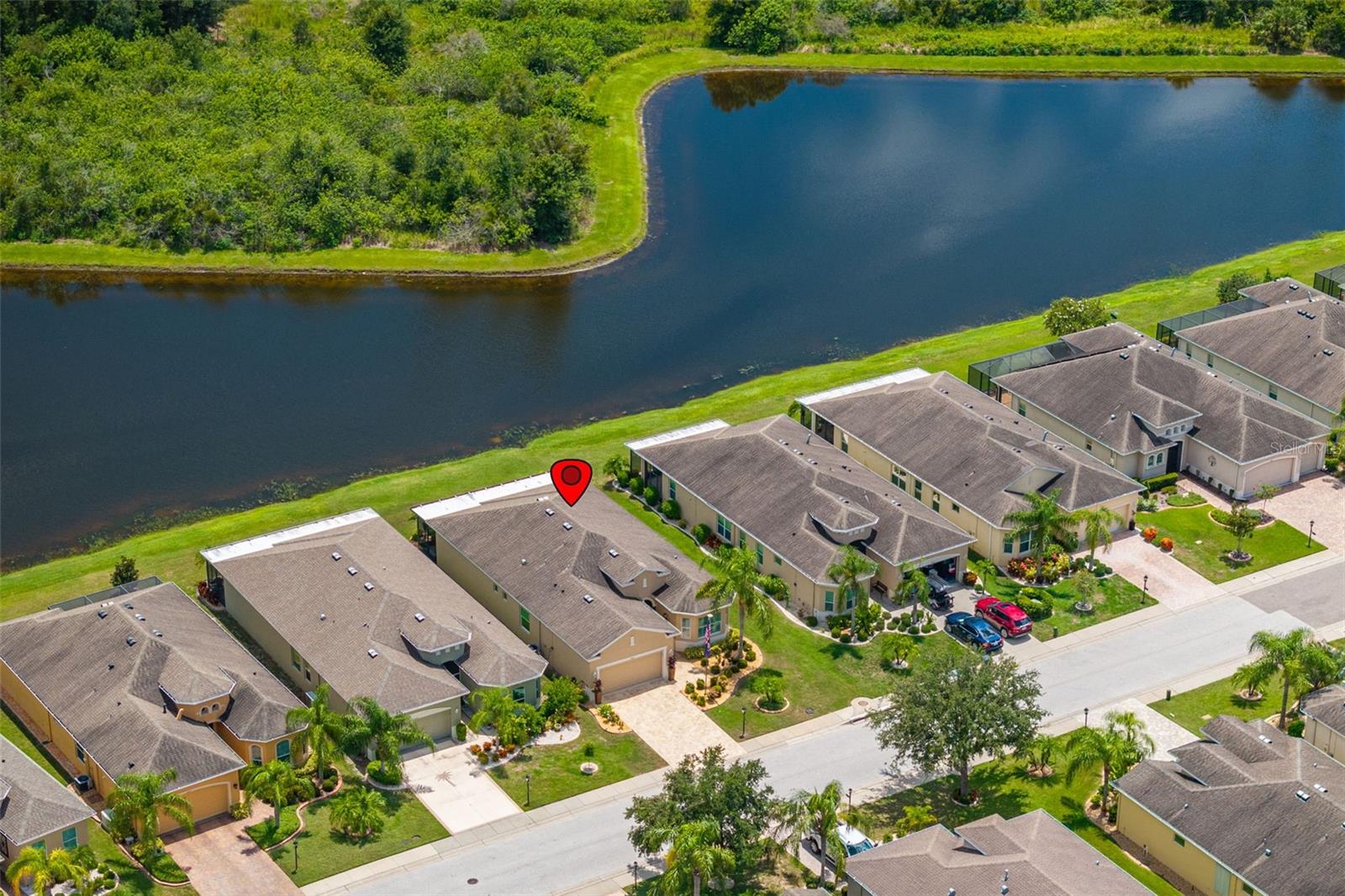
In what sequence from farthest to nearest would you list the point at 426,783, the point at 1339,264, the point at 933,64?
the point at 933,64 < the point at 1339,264 < the point at 426,783

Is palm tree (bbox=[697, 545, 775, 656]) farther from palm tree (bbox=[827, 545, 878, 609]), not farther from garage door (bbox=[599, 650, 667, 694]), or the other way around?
palm tree (bbox=[827, 545, 878, 609])

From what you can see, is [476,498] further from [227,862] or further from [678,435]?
[227,862]

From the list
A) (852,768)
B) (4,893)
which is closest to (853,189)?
(852,768)

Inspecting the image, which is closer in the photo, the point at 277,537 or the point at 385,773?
the point at 385,773

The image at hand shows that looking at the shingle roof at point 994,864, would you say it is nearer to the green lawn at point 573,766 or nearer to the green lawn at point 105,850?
the green lawn at point 573,766

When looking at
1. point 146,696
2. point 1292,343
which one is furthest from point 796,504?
point 1292,343

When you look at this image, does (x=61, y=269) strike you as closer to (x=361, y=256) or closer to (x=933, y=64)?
(x=361, y=256)

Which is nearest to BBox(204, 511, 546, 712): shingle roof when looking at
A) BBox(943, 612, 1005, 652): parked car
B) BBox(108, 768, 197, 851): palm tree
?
BBox(108, 768, 197, 851): palm tree
